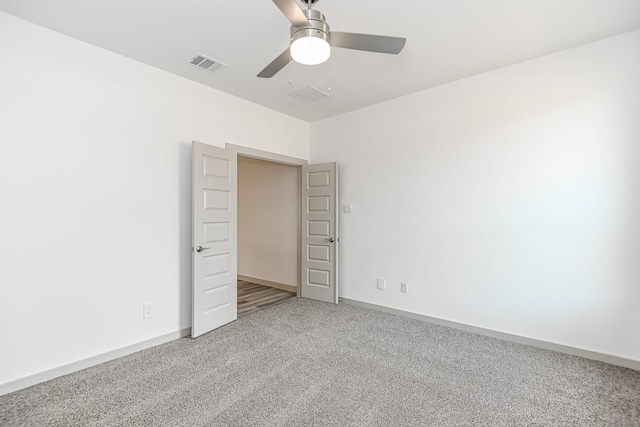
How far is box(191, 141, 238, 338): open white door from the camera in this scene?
10.4 feet

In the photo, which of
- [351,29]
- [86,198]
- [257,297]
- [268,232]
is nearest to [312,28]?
[351,29]

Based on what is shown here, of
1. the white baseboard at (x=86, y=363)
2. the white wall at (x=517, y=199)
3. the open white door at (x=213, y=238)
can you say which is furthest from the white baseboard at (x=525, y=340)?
the white baseboard at (x=86, y=363)

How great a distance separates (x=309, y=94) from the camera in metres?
3.70

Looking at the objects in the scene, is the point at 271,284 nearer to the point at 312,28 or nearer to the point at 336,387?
the point at 336,387

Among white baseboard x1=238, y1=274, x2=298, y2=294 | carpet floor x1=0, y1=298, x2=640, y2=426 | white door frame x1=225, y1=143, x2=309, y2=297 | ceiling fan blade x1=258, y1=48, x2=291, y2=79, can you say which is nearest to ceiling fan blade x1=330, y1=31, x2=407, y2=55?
ceiling fan blade x1=258, y1=48, x2=291, y2=79

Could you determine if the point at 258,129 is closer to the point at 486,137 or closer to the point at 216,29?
the point at 216,29

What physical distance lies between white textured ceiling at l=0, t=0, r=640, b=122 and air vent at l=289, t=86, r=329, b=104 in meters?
0.31

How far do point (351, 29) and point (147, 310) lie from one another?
125 inches

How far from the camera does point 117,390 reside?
222cm

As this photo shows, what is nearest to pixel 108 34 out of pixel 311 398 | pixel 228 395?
pixel 228 395

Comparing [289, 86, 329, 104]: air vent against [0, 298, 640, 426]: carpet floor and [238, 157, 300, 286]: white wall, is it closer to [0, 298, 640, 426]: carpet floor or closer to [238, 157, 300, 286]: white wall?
[238, 157, 300, 286]: white wall

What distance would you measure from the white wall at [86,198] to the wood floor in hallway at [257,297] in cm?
106

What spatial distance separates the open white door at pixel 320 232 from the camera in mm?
4371

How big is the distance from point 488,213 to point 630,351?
1.58 metres
